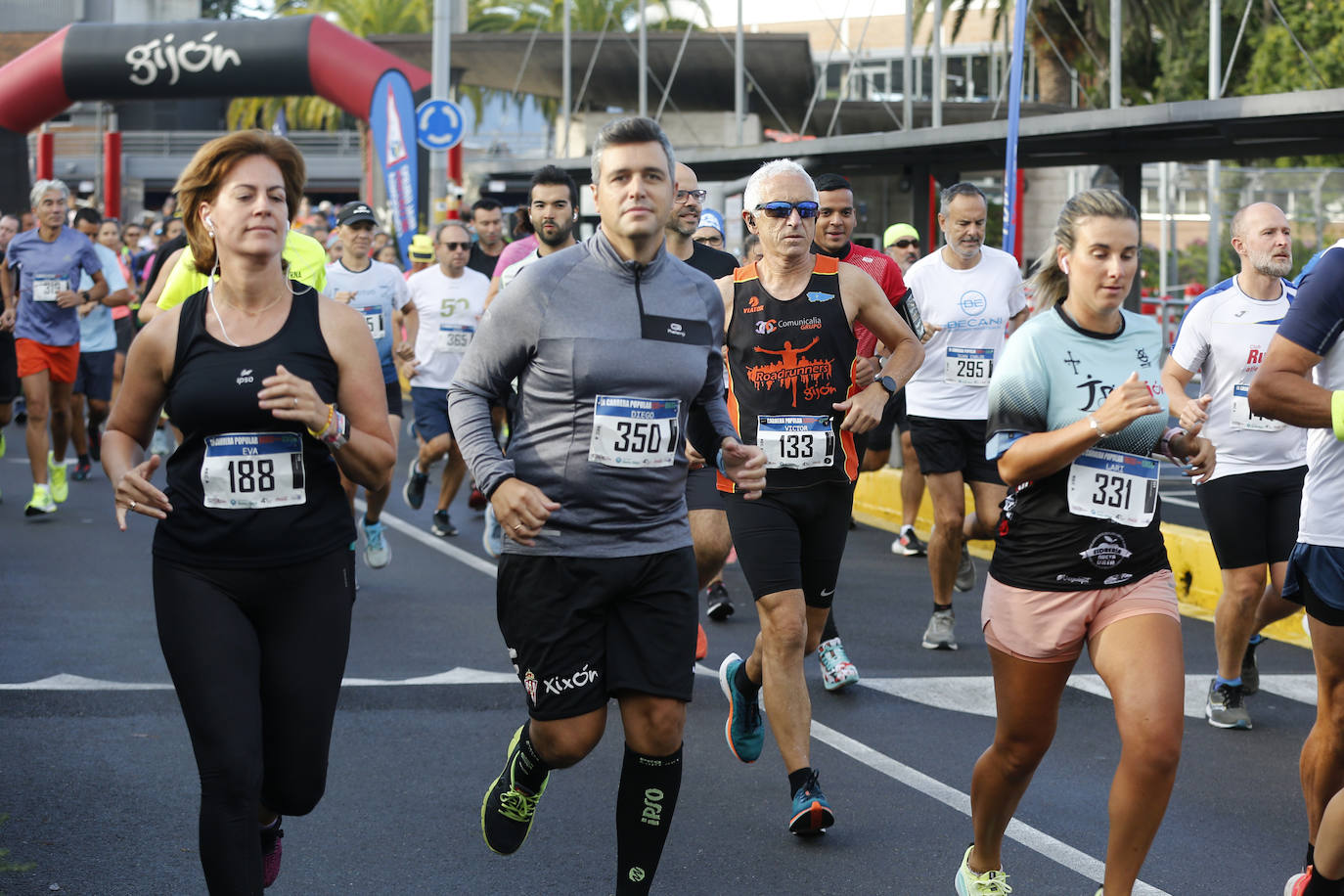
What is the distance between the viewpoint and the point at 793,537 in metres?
5.76

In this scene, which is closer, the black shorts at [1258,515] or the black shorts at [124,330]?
the black shorts at [1258,515]

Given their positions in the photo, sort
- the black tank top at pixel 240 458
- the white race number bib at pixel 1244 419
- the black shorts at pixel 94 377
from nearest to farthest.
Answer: the black tank top at pixel 240 458
the white race number bib at pixel 1244 419
the black shorts at pixel 94 377

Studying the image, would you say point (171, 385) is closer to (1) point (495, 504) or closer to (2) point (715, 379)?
(1) point (495, 504)

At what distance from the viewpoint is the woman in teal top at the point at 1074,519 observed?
13.9 ft

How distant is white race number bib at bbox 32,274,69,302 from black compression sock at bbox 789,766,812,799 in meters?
8.94

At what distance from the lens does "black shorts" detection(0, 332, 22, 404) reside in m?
12.8

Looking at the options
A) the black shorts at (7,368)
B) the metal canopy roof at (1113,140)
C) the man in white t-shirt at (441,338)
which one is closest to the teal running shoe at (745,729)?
the man in white t-shirt at (441,338)

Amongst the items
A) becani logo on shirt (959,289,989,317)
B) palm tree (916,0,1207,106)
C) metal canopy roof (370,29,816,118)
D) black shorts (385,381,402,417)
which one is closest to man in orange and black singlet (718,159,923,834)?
becani logo on shirt (959,289,989,317)

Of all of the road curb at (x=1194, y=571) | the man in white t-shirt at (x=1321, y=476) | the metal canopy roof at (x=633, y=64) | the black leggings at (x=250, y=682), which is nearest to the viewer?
the black leggings at (x=250, y=682)

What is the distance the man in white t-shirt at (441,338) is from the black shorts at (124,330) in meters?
6.91

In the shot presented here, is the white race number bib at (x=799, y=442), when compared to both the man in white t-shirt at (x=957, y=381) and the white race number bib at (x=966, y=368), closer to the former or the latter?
the man in white t-shirt at (x=957, y=381)

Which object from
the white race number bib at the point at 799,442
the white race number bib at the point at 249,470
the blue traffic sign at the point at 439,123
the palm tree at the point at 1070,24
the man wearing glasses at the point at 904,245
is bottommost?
the white race number bib at the point at 799,442

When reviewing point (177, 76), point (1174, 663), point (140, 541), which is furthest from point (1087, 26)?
point (1174, 663)

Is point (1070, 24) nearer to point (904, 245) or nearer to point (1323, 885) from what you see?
point (904, 245)
